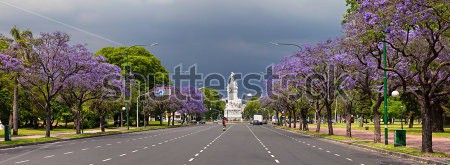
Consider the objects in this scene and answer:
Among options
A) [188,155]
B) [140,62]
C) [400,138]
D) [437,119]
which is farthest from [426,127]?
[140,62]

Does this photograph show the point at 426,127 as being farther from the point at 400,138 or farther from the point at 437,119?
the point at 437,119

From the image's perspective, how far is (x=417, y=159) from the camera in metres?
20.7

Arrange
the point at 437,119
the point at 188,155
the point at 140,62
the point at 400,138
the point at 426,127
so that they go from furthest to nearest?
1. the point at 140,62
2. the point at 437,119
3. the point at 400,138
4. the point at 426,127
5. the point at 188,155

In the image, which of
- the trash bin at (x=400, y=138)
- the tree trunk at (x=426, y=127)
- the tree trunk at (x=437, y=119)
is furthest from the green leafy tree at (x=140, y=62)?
the tree trunk at (x=426, y=127)

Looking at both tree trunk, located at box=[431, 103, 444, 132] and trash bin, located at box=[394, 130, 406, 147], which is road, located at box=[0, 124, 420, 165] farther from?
tree trunk, located at box=[431, 103, 444, 132]

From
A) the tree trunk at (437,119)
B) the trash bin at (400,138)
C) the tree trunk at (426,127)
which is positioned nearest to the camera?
the tree trunk at (426,127)

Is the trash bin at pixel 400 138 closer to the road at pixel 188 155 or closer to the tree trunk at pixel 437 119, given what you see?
the road at pixel 188 155

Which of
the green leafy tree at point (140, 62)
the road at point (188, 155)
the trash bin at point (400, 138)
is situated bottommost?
the road at point (188, 155)

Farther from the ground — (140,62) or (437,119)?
(140,62)

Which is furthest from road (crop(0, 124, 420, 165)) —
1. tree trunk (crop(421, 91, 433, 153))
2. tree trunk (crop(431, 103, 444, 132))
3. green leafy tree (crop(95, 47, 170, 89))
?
green leafy tree (crop(95, 47, 170, 89))

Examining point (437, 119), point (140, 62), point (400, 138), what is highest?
point (140, 62)

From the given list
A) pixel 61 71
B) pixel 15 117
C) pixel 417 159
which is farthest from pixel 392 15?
pixel 15 117

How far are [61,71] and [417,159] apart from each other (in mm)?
30654

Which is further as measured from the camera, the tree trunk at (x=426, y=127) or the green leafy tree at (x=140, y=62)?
the green leafy tree at (x=140, y=62)
